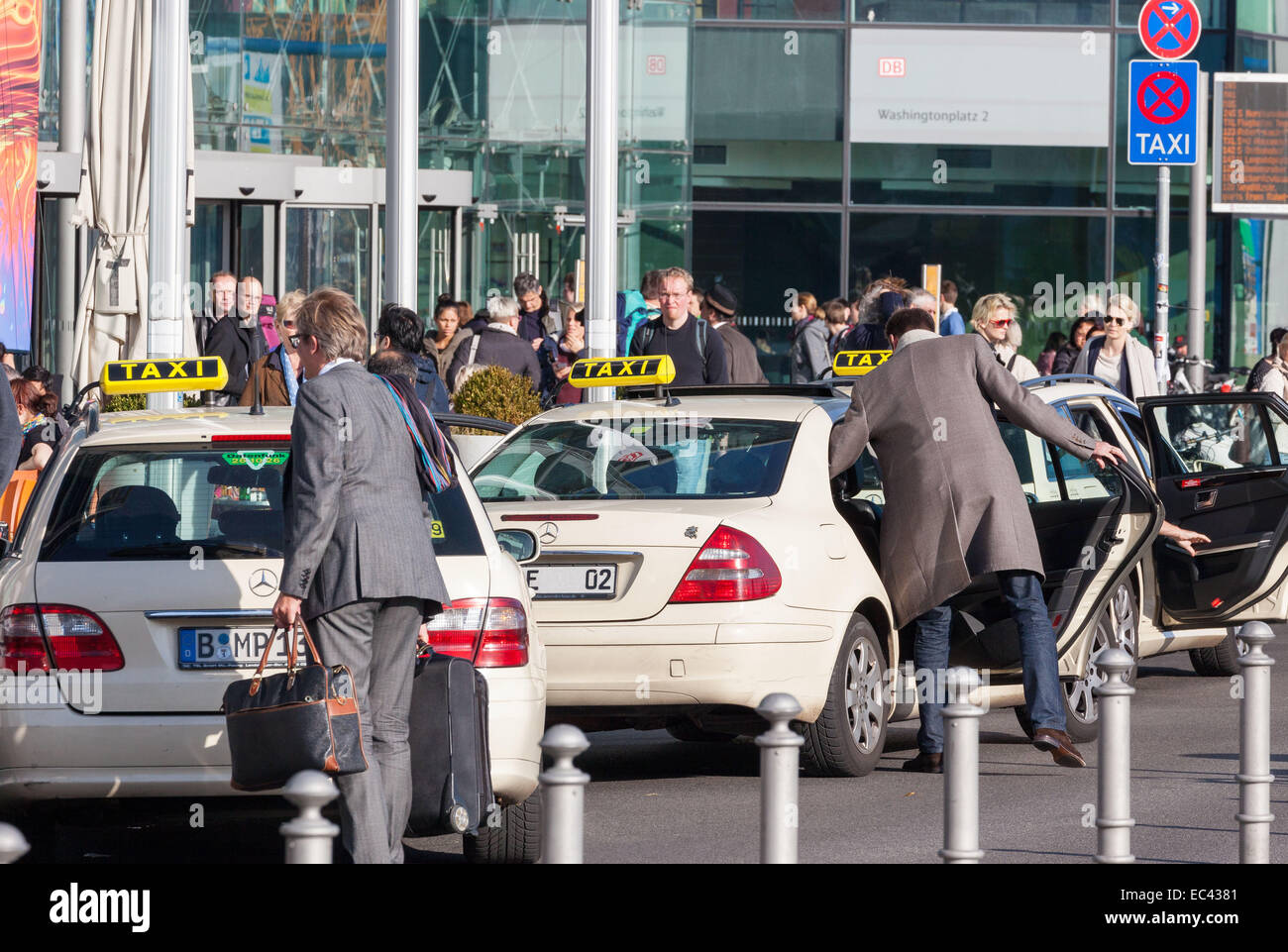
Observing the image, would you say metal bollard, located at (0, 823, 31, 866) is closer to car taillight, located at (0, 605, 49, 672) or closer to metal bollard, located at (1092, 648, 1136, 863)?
car taillight, located at (0, 605, 49, 672)

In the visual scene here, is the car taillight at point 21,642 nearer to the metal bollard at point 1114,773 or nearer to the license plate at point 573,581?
the license plate at point 573,581

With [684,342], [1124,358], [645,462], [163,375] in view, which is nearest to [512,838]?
[645,462]

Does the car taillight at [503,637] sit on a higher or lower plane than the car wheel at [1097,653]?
higher

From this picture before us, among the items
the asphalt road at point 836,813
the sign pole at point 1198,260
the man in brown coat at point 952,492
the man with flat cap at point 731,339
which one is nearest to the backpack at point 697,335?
the man with flat cap at point 731,339

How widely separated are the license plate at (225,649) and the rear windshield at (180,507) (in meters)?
0.26

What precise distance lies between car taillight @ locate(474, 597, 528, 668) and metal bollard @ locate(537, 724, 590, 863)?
213 centimetres

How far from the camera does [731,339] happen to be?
13.3 meters

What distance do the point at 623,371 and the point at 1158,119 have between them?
11059mm

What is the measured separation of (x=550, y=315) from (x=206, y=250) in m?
5.71

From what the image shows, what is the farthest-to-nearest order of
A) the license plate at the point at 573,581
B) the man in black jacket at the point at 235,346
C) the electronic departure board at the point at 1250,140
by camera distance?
the electronic departure board at the point at 1250,140
the man in black jacket at the point at 235,346
the license plate at the point at 573,581

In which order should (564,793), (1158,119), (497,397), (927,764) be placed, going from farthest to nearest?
(1158,119)
(497,397)
(927,764)
(564,793)

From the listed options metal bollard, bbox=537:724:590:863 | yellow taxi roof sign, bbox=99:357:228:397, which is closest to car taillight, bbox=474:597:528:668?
metal bollard, bbox=537:724:590:863

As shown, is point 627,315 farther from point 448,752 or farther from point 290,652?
point 290,652

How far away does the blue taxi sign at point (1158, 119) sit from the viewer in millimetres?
20906
